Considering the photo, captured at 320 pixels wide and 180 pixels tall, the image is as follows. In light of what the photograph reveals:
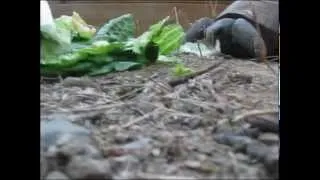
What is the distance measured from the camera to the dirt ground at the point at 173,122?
607 mm

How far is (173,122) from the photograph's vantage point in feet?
2.34

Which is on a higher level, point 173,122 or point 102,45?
point 102,45

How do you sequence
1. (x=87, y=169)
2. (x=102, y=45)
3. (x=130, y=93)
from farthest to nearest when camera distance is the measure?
(x=102, y=45), (x=130, y=93), (x=87, y=169)

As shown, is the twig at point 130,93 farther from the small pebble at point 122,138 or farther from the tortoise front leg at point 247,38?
the tortoise front leg at point 247,38

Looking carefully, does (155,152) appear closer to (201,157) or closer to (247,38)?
(201,157)

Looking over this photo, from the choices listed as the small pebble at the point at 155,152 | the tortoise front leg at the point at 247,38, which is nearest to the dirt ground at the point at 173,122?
the small pebble at the point at 155,152

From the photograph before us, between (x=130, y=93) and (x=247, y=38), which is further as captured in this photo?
(x=247, y=38)

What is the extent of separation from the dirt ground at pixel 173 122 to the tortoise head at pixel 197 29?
152mm

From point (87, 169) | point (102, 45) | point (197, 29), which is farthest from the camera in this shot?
point (197, 29)

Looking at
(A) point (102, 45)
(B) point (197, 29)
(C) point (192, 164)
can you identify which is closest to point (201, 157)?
(C) point (192, 164)

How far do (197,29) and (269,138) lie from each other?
1.52 feet
